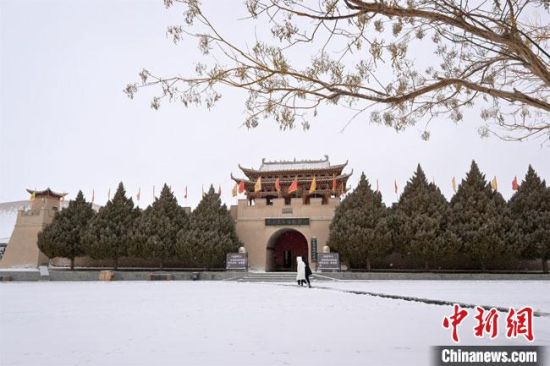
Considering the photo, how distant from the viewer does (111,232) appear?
19062 millimetres

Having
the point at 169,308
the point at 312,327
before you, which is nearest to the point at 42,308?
the point at 169,308

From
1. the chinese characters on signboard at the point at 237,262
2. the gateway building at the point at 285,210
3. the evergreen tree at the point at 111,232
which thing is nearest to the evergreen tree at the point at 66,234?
the evergreen tree at the point at 111,232

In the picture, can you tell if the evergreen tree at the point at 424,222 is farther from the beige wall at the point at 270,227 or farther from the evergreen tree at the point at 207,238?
the evergreen tree at the point at 207,238

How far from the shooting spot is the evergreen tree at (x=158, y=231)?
742 inches

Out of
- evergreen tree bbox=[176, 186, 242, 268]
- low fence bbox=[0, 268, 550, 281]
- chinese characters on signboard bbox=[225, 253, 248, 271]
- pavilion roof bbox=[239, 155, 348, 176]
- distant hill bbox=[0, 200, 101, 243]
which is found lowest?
low fence bbox=[0, 268, 550, 281]

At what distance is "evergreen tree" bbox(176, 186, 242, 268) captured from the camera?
61.4 feet

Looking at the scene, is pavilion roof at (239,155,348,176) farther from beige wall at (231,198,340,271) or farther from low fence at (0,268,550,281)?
low fence at (0,268,550,281)

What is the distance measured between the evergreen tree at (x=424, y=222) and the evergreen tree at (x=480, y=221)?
0.50 metres

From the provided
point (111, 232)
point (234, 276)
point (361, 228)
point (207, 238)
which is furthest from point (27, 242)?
point (361, 228)

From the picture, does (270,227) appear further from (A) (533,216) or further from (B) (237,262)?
(A) (533,216)

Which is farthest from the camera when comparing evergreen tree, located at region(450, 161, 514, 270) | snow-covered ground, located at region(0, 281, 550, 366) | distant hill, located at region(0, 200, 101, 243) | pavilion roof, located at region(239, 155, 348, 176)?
distant hill, located at region(0, 200, 101, 243)

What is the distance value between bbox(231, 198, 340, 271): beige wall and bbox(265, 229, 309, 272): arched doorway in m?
1.57

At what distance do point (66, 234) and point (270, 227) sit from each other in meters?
9.28

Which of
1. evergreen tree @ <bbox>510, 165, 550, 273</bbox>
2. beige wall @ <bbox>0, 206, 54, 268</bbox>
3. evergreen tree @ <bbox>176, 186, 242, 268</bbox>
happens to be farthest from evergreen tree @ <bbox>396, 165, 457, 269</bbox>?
beige wall @ <bbox>0, 206, 54, 268</bbox>
